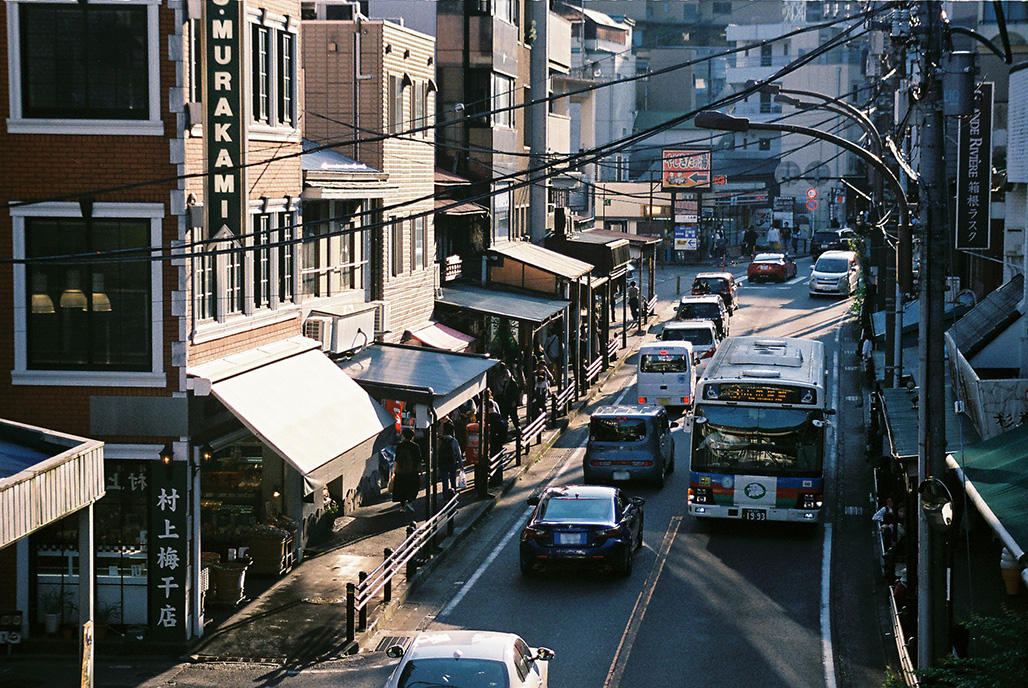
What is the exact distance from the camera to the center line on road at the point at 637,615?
1688cm

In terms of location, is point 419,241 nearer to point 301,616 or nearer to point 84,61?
point 301,616

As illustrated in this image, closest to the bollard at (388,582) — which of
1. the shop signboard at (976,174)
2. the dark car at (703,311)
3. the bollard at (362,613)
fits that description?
the bollard at (362,613)

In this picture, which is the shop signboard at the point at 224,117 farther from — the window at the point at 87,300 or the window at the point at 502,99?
the window at the point at 502,99

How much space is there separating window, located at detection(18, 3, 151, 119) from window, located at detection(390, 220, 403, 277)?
1246cm

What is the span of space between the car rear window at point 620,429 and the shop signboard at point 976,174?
7769mm

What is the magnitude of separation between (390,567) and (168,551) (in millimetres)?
3621

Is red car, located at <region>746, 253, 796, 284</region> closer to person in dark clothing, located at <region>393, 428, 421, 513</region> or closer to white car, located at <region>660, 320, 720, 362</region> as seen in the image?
white car, located at <region>660, 320, 720, 362</region>

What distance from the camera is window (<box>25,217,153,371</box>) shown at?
702 inches

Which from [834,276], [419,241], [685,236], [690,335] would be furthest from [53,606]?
[685,236]

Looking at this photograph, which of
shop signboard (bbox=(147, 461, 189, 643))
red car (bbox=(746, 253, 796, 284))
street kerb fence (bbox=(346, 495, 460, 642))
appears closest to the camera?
shop signboard (bbox=(147, 461, 189, 643))

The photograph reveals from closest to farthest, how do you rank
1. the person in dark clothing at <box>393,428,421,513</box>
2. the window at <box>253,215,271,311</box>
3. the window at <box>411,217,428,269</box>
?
the window at <box>253,215,271,311</box>, the person in dark clothing at <box>393,428,421,513</box>, the window at <box>411,217,428,269</box>

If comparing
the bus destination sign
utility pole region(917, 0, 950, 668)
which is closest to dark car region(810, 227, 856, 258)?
the bus destination sign

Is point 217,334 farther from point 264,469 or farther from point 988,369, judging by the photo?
point 988,369

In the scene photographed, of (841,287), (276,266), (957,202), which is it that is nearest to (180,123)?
(276,266)
